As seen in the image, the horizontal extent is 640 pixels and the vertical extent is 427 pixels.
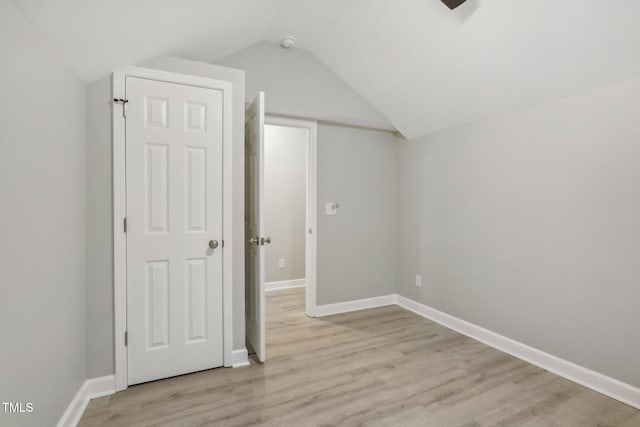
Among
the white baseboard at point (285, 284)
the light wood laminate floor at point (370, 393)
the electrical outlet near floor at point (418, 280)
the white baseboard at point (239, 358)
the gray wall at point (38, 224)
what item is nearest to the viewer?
the gray wall at point (38, 224)

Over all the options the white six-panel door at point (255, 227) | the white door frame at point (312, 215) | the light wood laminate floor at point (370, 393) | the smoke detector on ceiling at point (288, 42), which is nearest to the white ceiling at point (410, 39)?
the smoke detector on ceiling at point (288, 42)

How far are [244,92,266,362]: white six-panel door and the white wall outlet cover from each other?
0.97 metres

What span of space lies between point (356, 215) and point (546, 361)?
218cm

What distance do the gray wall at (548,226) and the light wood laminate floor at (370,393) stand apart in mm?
347

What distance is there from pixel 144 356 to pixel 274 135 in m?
3.48

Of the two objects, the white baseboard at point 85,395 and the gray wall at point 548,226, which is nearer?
the white baseboard at point 85,395

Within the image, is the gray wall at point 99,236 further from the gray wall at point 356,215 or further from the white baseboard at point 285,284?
the white baseboard at point 285,284

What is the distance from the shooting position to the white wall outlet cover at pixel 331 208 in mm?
3516

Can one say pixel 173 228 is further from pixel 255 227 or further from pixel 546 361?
pixel 546 361

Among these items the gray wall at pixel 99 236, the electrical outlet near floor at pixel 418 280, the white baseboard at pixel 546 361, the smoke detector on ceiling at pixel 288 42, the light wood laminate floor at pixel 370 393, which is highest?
the smoke detector on ceiling at pixel 288 42

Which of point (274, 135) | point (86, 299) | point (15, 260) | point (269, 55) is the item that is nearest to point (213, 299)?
point (86, 299)

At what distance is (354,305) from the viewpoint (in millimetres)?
3670

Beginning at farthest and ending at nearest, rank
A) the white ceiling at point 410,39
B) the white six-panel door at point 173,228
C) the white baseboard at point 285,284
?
the white baseboard at point 285,284
the white six-panel door at point 173,228
the white ceiling at point 410,39

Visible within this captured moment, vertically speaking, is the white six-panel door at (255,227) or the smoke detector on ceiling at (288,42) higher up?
the smoke detector on ceiling at (288,42)
